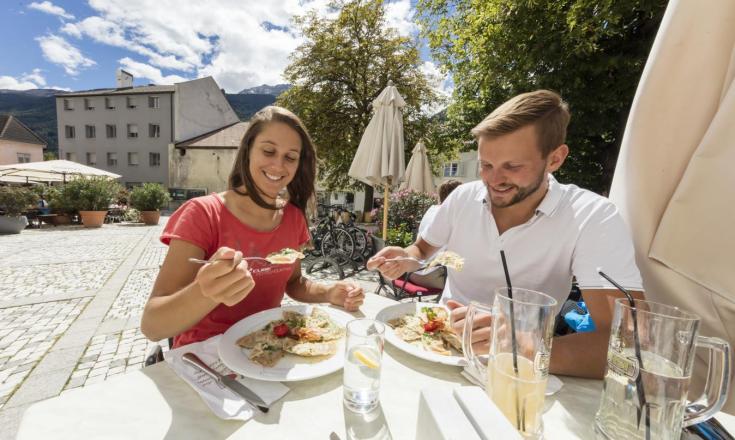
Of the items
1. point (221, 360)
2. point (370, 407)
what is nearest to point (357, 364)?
point (370, 407)

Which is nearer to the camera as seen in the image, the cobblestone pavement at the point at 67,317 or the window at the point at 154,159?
the cobblestone pavement at the point at 67,317

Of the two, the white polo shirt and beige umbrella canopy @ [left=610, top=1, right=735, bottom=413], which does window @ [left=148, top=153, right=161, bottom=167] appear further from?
beige umbrella canopy @ [left=610, top=1, right=735, bottom=413]

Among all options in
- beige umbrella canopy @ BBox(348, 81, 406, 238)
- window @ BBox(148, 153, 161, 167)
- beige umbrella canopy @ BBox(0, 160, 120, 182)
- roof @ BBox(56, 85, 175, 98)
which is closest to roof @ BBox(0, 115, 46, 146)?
roof @ BBox(56, 85, 175, 98)

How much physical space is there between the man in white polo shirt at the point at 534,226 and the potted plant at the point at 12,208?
726 inches

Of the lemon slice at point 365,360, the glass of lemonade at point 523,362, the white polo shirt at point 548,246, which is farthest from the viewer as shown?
the white polo shirt at point 548,246

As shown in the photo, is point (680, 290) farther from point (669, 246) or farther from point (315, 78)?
point (315, 78)

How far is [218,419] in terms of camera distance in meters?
0.97

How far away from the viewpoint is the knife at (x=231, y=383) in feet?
3.33

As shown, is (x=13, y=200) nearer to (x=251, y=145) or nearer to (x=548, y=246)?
(x=251, y=145)

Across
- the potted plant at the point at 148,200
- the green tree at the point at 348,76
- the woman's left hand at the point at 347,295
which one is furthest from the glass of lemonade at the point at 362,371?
the potted plant at the point at 148,200

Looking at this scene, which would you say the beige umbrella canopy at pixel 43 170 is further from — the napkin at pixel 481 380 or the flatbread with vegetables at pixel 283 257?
the napkin at pixel 481 380

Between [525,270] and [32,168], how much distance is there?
2369cm

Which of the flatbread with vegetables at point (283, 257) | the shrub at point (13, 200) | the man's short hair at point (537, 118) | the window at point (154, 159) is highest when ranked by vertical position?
the window at point (154, 159)

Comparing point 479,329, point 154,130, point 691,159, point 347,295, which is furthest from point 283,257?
point 154,130
